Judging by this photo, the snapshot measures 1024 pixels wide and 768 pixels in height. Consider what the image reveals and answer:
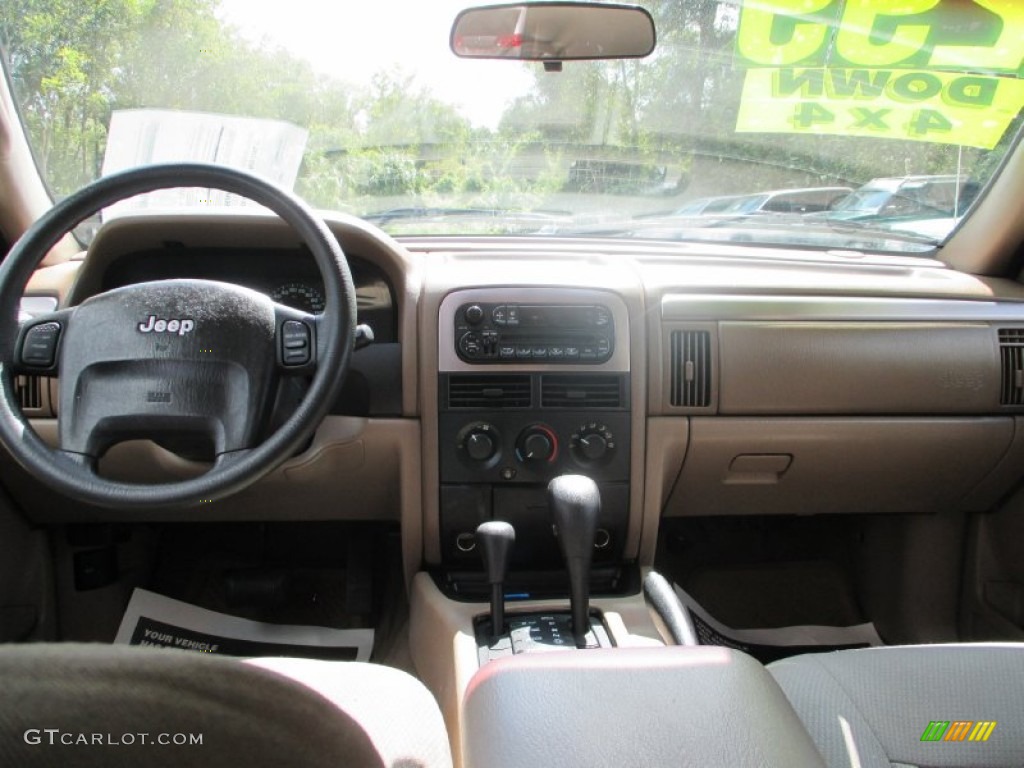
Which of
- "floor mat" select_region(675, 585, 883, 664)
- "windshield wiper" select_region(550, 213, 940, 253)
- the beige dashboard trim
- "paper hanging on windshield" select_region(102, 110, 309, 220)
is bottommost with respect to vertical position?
"floor mat" select_region(675, 585, 883, 664)

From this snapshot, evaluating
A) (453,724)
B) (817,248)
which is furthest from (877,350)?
(453,724)

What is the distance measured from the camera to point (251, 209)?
174 centimetres

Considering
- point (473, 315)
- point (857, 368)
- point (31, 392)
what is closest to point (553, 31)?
point (473, 315)

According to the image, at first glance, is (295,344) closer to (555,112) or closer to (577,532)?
(577,532)

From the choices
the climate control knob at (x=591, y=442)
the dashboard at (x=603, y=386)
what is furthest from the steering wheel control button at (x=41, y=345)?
the climate control knob at (x=591, y=442)

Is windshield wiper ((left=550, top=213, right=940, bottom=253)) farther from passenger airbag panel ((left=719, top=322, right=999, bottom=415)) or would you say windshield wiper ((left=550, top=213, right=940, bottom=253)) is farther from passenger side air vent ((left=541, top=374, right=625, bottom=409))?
passenger side air vent ((left=541, top=374, right=625, bottom=409))

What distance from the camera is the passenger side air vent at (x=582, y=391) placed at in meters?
1.78

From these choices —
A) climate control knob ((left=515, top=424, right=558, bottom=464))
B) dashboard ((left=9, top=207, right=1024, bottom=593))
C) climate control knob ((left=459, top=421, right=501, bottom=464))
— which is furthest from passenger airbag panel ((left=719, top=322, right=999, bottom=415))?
climate control knob ((left=459, top=421, right=501, bottom=464))

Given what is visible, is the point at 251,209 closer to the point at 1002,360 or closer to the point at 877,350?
the point at 877,350

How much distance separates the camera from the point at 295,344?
143 centimetres

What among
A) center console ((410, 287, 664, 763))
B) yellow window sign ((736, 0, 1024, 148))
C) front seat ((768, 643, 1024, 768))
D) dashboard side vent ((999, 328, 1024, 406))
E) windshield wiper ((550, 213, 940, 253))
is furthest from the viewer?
windshield wiper ((550, 213, 940, 253))

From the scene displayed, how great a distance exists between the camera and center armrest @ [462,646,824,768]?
962 millimetres

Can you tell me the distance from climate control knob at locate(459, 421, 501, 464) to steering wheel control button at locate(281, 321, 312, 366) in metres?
0.47

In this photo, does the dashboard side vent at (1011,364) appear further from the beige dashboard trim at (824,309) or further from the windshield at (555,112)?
the windshield at (555,112)
